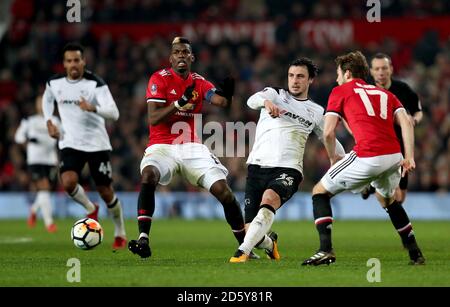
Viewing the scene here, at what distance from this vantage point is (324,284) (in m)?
7.27

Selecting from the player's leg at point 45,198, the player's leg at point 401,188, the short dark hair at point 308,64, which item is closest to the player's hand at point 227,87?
the short dark hair at point 308,64

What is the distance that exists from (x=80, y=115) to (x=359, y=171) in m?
4.72

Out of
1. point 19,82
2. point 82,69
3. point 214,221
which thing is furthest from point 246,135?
point 82,69

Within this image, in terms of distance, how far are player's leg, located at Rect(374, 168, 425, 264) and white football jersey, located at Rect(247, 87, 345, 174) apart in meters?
0.73

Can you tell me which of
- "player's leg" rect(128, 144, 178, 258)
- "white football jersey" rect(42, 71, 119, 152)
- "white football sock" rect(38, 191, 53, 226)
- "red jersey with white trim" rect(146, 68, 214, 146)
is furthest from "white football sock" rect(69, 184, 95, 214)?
"white football sock" rect(38, 191, 53, 226)

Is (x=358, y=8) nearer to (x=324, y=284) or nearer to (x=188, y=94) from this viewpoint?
(x=188, y=94)

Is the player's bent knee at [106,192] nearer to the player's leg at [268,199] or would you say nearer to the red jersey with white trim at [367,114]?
the player's leg at [268,199]

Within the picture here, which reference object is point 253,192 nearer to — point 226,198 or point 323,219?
point 226,198

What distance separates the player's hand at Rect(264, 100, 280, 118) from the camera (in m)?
9.01

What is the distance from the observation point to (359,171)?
344 inches

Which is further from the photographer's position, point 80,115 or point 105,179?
point 80,115

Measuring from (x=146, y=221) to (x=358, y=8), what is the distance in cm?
1602

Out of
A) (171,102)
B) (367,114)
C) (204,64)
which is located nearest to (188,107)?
(171,102)
